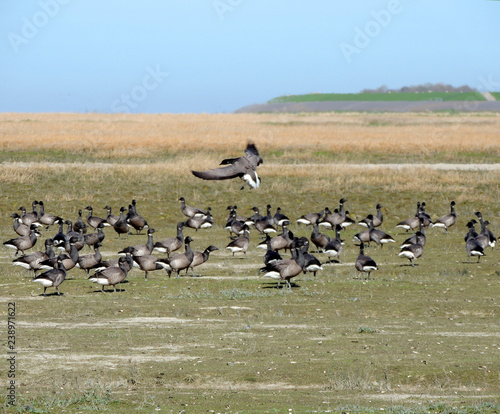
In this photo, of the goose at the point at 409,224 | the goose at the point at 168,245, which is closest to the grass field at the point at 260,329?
the goose at the point at 409,224

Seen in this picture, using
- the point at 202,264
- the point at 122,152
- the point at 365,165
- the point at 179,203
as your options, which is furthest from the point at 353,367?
the point at 122,152

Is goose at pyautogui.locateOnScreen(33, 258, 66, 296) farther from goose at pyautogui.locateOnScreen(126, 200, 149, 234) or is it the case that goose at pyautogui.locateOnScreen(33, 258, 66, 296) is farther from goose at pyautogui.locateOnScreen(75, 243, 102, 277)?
goose at pyautogui.locateOnScreen(126, 200, 149, 234)

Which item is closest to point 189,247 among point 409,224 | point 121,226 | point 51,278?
point 51,278

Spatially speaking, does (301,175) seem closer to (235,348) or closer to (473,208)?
(473,208)

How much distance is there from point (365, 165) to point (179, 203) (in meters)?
14.1

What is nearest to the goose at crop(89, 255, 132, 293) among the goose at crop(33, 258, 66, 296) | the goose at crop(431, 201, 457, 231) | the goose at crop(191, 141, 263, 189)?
the goose at crop(33, 258, 66, 296)

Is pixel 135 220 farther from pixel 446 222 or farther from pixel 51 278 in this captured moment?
pixel 446 222

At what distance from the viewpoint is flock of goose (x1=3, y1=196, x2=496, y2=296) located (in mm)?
20203

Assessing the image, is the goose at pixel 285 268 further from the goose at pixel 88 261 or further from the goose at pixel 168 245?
the goose at pixel 168 245

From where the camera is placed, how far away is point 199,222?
102 ft

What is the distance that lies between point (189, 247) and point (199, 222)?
913 centimetres

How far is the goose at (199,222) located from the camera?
101 ft

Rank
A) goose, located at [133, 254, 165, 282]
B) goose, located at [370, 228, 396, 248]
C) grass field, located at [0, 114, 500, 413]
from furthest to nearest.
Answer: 1. goose, located at [370, 228, 396, 248]
2. goose, located at [133, 254, 165, 282]
3. grass field, located at [0, 114, 500, 413]

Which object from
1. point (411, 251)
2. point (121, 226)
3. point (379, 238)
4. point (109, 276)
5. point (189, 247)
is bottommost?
point (109, 276)
